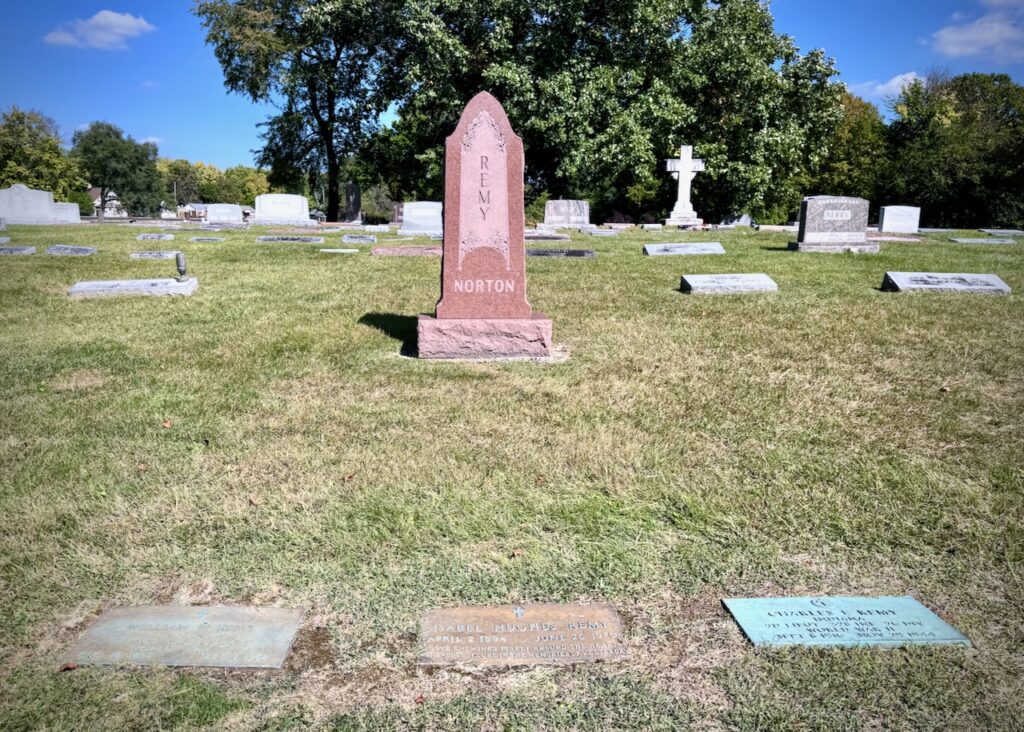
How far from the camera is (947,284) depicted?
10109mm

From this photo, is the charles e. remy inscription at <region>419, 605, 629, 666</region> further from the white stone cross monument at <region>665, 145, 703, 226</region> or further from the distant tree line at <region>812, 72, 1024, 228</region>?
the distant tree line at <region>812, 72, 1024, 228</region>

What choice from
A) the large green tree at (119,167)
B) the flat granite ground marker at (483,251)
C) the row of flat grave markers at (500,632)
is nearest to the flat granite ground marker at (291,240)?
the flat granite ground marker at (483,251)

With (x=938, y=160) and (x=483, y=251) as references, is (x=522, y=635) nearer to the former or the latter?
(x=483, y=251)

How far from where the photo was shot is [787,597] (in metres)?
3.00

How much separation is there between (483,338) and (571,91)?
809 inches

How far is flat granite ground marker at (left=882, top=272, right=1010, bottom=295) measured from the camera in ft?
32.7

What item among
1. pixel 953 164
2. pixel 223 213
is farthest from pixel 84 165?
pixel 953 164

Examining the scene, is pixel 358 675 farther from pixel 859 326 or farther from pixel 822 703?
pixel 859 326

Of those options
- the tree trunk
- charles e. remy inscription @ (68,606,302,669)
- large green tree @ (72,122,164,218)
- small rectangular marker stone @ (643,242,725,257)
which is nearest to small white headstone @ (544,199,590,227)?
small rectangular marker stone @ (643,242,725,257)

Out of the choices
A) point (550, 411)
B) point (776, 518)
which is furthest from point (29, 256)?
point (776, 518)

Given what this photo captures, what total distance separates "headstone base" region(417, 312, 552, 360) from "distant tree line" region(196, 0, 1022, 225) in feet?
64.2

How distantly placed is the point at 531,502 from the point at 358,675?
1.48m

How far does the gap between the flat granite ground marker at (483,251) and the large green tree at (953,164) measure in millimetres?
36514

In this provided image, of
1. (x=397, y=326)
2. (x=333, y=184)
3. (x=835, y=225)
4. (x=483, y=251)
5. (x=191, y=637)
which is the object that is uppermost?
(x=333, y=184)
